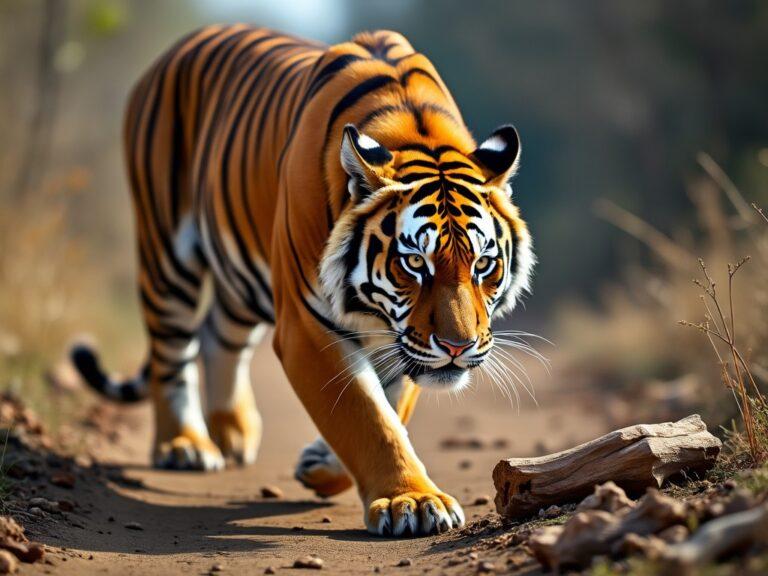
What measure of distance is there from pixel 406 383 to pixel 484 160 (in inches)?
41.0

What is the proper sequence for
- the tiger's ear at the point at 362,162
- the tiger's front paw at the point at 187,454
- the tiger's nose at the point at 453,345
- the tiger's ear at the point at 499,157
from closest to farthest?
the tiger's nose at the point at 453,345 → the tiger's ear at the point at 362,162 → the tiger's ear at the point at 499,157 → the tiger's front paw at the point at 187,454

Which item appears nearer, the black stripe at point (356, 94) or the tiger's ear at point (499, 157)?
the tiger's ear at point (499, 157)

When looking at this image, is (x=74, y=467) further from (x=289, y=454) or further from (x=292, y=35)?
(x=292, y=35)

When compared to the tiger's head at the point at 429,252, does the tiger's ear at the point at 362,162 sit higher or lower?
higher

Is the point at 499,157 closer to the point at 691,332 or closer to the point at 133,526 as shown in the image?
the point at 133,526

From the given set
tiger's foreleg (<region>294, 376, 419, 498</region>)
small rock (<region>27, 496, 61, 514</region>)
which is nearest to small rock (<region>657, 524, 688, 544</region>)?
tiger's foreleg (<region>294, 376, 419, 498</region>)

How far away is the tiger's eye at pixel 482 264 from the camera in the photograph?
417cm

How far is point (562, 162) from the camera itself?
24.2 metres

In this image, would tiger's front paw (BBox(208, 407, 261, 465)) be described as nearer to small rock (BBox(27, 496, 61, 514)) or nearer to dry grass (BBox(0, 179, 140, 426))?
dry grass (BBox(0, 179, 140, 426))

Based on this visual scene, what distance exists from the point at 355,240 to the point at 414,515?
1.02m

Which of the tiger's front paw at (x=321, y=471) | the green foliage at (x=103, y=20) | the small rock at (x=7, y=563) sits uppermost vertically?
the green foliage at (x=103, y=20)

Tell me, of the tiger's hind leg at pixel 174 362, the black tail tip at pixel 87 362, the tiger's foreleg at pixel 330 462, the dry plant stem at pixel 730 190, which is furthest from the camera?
the black tail tip at pixel 87 362

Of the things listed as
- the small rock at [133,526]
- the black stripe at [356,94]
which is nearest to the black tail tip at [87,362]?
the small rock at [133,526]

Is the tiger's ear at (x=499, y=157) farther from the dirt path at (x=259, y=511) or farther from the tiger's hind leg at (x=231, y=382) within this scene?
the tiger's hind leg at (x=231, y=382)
